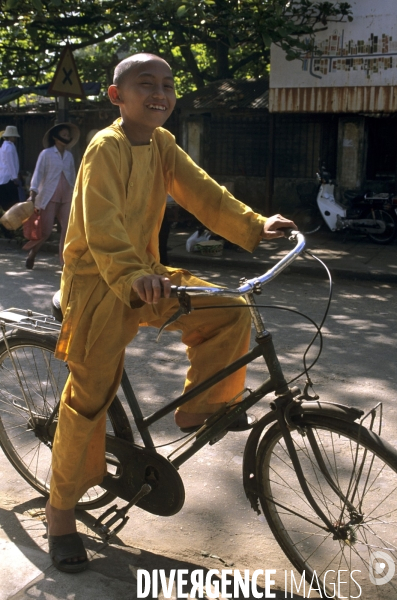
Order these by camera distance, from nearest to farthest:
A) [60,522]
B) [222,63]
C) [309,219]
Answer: [60,522] < [309,219] < [222,63]

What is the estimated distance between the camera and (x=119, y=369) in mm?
2768

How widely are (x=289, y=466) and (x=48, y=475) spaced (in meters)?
1.26

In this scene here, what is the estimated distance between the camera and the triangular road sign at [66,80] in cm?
989

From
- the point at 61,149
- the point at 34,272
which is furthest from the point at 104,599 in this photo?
the point at 61,149

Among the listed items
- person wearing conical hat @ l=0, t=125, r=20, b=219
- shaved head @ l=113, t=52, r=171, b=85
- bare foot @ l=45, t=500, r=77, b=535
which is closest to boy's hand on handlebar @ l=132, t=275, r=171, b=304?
shaved head @ l=113, t=52, r=171, b=85

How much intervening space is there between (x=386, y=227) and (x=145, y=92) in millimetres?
8972

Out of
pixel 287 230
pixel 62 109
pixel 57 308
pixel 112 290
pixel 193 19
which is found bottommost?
pixel 57 308

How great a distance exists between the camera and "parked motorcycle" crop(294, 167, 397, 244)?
11086 mm

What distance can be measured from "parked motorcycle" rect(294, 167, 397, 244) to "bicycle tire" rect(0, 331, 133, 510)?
27.5 ft

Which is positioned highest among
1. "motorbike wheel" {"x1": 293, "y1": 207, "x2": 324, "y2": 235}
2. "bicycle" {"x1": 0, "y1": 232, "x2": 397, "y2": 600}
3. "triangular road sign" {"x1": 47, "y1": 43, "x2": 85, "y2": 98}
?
"triangular road sign" {"x1": 47, "y1": 43, "x2": 85, "y2": 98}

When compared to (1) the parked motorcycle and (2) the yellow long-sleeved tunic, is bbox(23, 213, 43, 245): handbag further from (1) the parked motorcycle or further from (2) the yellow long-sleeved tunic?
(2) the yellow long-sleeved tunic

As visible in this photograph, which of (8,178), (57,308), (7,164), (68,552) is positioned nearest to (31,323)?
(57,308)

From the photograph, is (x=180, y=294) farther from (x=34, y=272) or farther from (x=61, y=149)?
(x=61, y=149)

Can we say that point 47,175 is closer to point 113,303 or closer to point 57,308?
point 57,308
